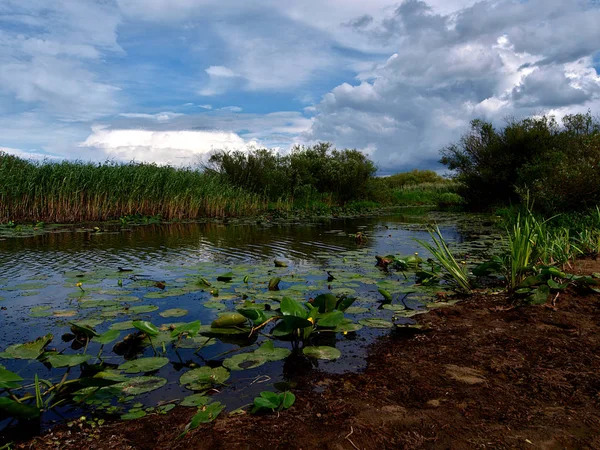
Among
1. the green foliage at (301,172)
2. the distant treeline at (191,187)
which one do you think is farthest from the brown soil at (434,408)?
the green foliage at (301,172)

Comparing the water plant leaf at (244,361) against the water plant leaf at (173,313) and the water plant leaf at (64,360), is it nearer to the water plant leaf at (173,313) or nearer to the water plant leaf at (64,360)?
the water plant leaf at (64,360)

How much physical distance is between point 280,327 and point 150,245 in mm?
6937

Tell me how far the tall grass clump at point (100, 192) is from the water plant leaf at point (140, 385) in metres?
13.5

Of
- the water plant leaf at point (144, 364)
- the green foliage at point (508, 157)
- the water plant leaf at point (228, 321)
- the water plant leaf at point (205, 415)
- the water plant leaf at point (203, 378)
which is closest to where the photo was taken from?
the water plant leaf at point (205, 415)

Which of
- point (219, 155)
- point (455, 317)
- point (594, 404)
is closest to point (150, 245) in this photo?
point (455, 317)

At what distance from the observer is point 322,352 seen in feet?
9.84

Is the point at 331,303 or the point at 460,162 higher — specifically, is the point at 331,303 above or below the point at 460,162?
below

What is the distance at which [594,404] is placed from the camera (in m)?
2.07

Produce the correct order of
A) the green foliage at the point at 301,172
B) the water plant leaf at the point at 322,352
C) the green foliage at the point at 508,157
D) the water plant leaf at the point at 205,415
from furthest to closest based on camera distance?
1. the green foliage at the point at 301,172
2. the green foliage at the point at 508,157
3. the water plant leaf at the point at 322,352
4. the water plant leaf at the point at 205,415

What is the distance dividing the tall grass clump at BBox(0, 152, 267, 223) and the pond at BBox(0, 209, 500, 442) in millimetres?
6901

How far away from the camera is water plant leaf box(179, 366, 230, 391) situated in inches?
101

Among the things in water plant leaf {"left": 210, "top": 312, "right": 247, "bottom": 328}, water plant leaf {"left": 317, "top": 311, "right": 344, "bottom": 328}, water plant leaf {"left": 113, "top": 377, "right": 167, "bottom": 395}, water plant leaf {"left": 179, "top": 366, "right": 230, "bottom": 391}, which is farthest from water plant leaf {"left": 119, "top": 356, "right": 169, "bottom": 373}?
water plant leaf {"left": 317, "top": 311, "right": 344, "bottom": 328}

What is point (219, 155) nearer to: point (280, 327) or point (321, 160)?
point (321, 160)

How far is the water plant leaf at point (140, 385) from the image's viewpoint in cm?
250
